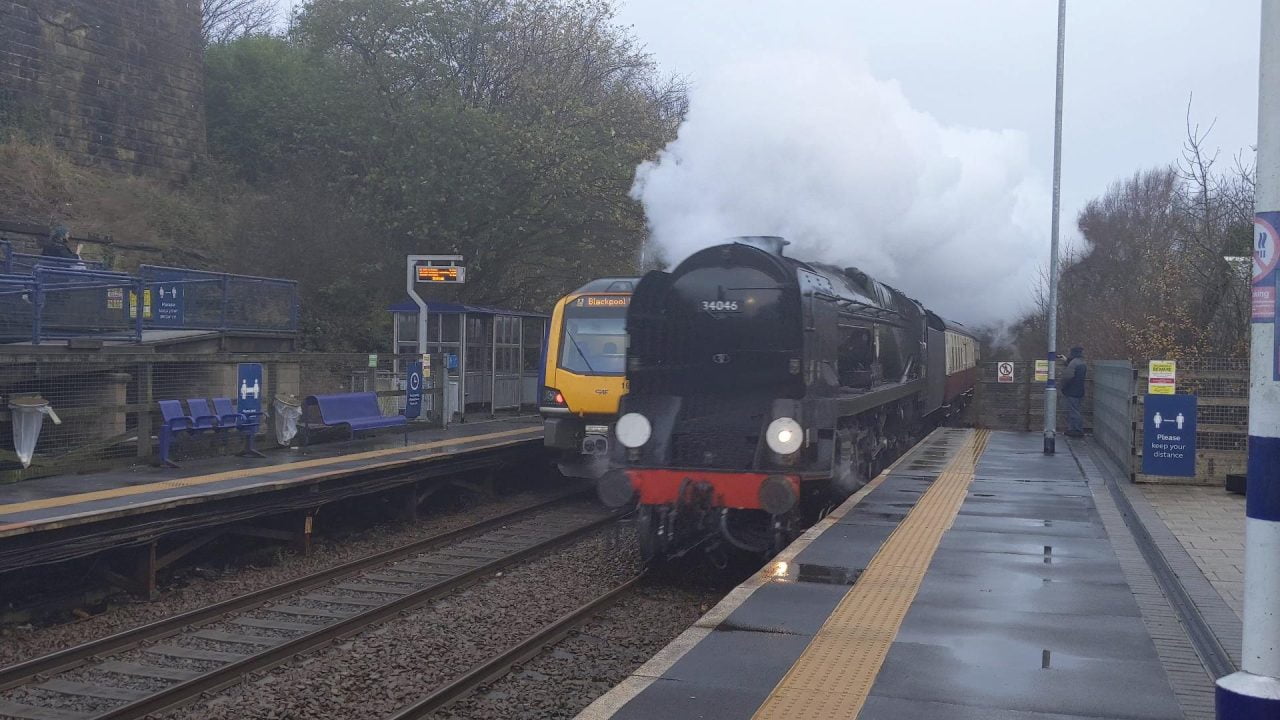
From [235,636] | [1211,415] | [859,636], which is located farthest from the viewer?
[1211,415]

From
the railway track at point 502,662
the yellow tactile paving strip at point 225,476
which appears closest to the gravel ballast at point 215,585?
the yellow tactile paving strip at point 225,476

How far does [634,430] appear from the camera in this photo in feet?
30.6

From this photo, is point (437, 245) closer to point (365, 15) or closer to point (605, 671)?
point (365, 15)

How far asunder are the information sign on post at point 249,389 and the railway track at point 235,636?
2.91 m

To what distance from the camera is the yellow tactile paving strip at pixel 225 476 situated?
8602 mm

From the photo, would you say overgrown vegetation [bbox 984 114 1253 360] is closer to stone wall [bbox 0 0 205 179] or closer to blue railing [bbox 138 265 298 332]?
blue railing [bbox 138 265 298 332]

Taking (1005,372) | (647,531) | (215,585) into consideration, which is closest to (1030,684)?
(647,531)

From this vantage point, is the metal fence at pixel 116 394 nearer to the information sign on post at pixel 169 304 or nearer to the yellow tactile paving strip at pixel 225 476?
the yellow tactile paving strip at pixel 225 476

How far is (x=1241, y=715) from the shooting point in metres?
3.61

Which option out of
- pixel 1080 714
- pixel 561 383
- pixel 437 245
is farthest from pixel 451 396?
pixel 1080 714

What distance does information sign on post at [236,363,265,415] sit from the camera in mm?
12031

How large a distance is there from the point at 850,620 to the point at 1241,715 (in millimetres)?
2639

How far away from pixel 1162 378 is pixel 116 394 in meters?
12.1

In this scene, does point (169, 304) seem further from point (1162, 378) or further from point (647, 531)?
point (1162, 378)
